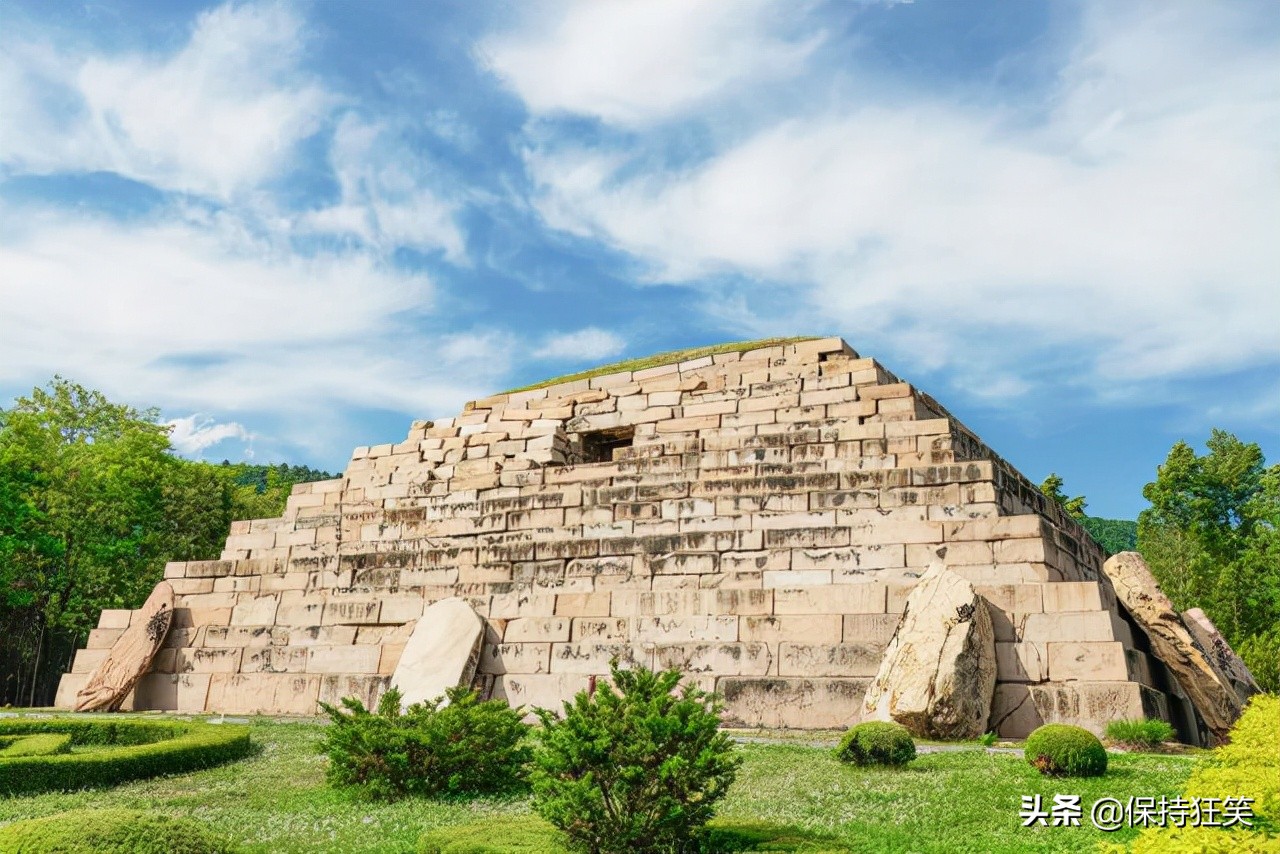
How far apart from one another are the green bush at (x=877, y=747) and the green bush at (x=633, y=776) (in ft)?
11.0

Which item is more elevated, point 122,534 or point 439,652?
point 122,534

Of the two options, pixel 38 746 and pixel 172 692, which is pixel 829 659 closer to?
pixel 38 746

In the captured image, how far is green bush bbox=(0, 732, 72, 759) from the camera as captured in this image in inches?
458

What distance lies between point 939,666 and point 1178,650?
4174mm

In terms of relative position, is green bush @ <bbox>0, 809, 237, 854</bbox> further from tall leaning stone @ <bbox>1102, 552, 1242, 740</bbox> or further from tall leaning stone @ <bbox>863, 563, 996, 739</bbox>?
tall leaning stone @ <bbox>1102, 552, 1242, 740</bbox>

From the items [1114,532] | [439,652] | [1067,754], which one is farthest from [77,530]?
[1114,532]

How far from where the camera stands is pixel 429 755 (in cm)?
996

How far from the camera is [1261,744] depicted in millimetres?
6668

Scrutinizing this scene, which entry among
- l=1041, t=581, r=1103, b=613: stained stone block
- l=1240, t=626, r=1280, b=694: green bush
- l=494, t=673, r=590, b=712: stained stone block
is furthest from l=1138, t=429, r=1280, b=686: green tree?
l=494, t=673, r=590, b=712: stained stone block

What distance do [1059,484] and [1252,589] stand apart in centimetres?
958

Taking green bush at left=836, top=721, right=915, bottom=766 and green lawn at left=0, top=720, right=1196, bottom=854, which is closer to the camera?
green lawn at left=0, top=720, right=1196, bottom=854

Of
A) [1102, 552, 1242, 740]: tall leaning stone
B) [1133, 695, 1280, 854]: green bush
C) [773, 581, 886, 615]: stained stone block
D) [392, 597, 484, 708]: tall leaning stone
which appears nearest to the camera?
[1133, 695, 1280, 854]: green bush

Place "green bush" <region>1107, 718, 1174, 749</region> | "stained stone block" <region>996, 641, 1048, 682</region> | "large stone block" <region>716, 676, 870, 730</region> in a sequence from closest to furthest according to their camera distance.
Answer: "green bush" <region>1107, 718, 1174, 749</region>, "stained stone block" <region>996, 641, 1048, 682</region>, "large stone block" <region>716, 676, 870, 730</region>

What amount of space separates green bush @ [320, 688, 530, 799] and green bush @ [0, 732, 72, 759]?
4121mm
